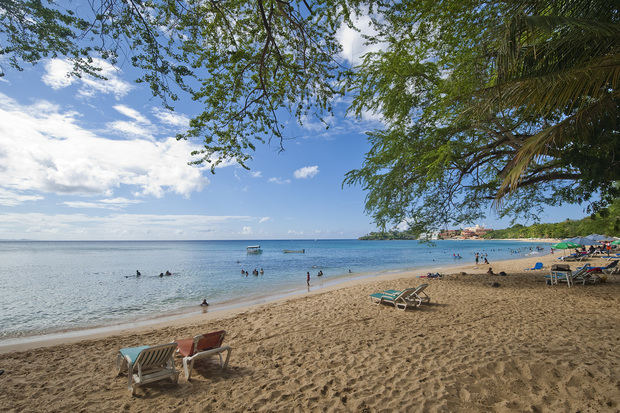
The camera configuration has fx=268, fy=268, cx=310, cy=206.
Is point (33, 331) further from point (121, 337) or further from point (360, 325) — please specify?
point (360, 325)

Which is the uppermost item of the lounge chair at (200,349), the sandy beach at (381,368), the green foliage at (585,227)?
the green foliage at (585,227)

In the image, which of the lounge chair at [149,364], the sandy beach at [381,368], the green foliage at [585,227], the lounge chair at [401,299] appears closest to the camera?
the sandy beach at [381,368]

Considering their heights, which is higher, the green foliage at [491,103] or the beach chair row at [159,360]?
the green foliage at [491,103]

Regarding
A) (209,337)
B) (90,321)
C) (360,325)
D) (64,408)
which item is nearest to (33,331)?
(90,321)

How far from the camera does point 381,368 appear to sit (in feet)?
14.6

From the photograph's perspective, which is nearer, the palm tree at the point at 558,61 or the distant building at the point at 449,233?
the palm tree at the point at 558,61

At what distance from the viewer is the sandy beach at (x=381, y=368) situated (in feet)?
11.5

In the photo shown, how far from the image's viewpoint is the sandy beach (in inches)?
138

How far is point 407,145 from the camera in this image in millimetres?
9227

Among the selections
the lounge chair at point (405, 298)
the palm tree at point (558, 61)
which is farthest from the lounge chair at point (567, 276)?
the palm tree at point (558, 61)

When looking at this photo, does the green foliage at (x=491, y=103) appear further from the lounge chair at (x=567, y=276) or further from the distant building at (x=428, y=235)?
the lounge chair at (x=567, y=276)

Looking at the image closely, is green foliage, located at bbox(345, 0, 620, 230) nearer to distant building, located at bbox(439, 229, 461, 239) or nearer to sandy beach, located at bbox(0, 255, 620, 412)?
distant building, located at bbox(439, 229, 461, 239)

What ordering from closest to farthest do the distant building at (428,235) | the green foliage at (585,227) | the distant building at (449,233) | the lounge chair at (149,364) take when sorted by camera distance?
1. the lounge chair at (149,364)
2. the distant building at (449,233)
3. the distant building at (428,235)
4. the green foliage at (585,227)

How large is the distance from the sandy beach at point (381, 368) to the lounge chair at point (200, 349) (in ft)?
0.74
